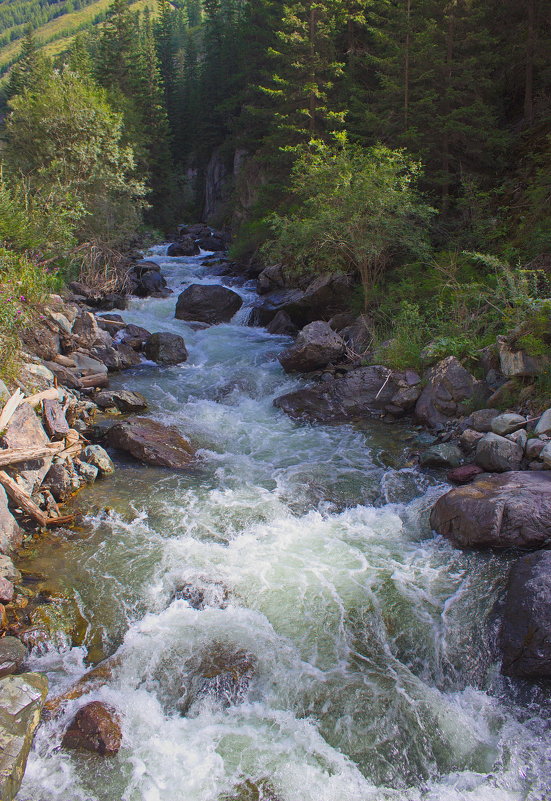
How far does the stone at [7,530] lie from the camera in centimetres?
639

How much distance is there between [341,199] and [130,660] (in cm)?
1197

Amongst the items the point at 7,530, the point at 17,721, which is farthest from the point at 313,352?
the point at 17,721

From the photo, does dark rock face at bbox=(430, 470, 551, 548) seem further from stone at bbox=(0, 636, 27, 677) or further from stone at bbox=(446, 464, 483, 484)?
stone at bbox=(0, 636, 27, 677)

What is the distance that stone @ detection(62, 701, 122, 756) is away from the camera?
434 cm

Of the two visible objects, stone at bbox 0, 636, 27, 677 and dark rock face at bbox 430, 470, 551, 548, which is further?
dark rock face at bbox 430, 470, 551, 548

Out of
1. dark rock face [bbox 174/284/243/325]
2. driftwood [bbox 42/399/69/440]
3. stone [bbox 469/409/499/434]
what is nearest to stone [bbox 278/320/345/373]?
stone [bbox 469/409/499/434]

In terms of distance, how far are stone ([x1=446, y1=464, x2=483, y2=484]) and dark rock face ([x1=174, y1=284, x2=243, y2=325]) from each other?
1155cm

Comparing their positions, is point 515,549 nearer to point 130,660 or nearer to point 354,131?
point 130,660

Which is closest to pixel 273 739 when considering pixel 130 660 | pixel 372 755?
pixel 372 755

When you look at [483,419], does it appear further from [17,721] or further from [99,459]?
[17,721]

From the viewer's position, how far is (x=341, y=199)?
13516mm

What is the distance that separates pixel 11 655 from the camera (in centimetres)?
504

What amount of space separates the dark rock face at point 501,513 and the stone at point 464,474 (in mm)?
935

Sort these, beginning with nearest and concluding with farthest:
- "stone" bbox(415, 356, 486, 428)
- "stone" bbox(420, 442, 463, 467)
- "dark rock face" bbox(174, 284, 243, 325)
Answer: "stone" bbox(420, 442, 463, 467), "stone" bbox(415, 356, 486, 428), "dark rock face" bbox(174, 284, 243, 325)
